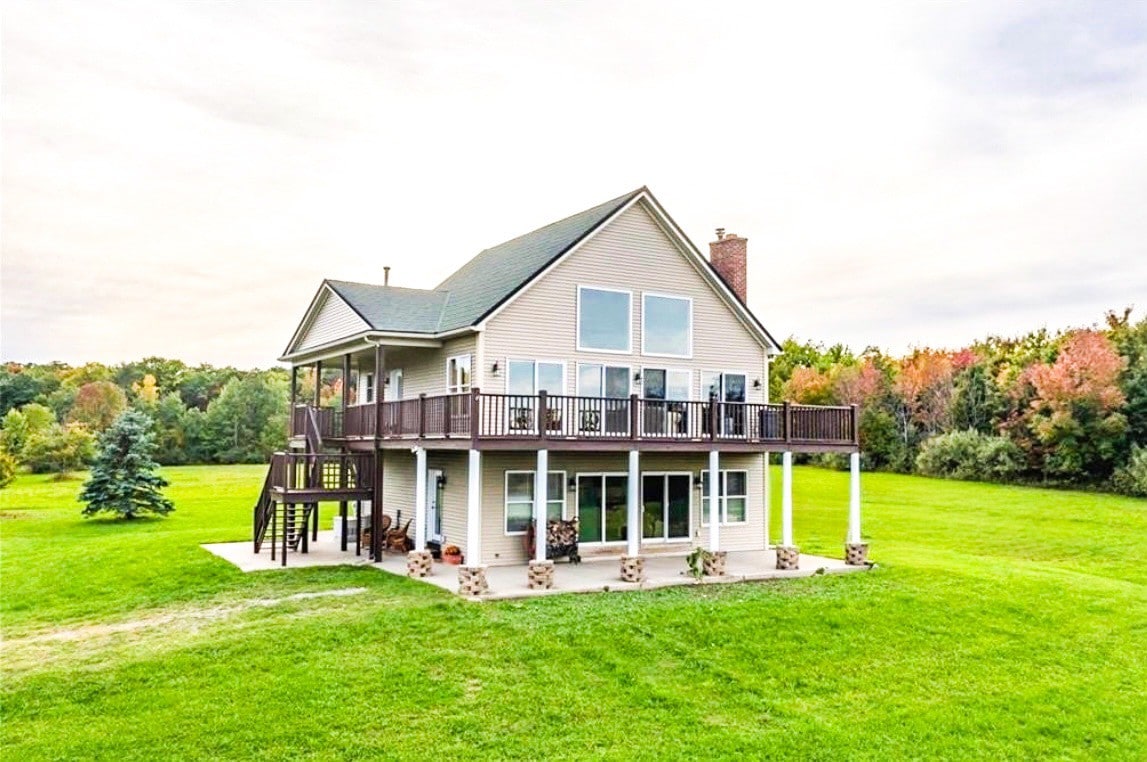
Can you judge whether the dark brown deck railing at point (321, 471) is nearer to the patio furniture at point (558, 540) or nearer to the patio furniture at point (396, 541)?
the patio furniture at point (396, 541)

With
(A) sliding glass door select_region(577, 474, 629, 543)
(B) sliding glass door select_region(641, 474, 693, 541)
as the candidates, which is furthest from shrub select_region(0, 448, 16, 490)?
(B) sliding glass door select_region(641, 474, 693, 541)

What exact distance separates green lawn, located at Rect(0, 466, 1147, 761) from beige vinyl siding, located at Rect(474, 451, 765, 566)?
2800mm

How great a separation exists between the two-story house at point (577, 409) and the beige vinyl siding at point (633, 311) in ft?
0.12

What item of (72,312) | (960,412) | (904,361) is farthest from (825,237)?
(72,312)

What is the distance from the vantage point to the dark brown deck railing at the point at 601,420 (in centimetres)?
1583

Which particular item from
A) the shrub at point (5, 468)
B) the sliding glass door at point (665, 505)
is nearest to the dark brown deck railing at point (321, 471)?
the sliding glass door at point (665, 505)

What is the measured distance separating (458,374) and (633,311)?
14.5 feet

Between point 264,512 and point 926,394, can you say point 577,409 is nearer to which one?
point 264,512

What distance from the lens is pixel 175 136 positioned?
20.2 metres

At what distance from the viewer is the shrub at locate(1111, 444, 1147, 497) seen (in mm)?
33625

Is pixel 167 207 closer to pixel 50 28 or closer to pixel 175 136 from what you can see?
pixel 175 136

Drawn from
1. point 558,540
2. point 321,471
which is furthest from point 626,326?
point 321,471

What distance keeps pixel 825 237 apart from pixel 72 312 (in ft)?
109

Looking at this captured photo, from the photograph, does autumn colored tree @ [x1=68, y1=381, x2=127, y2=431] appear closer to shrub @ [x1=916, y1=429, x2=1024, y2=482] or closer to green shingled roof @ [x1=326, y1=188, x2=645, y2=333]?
Answer: green shingled roof @ [x1=326, y1=188, x2=645, y2=333]
